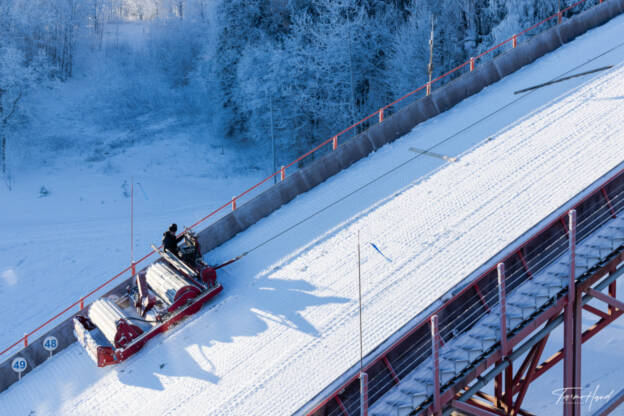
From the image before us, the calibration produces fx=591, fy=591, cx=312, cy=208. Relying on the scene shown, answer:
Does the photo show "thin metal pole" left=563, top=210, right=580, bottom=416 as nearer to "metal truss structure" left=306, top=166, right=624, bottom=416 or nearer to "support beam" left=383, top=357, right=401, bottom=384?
"metal truss structure" left=306, top=166, right=624, bottom=416

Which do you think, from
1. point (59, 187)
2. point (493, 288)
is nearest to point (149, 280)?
point (493, 288)

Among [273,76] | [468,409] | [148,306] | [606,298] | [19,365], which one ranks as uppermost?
[273,76]

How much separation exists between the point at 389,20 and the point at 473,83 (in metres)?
25.1

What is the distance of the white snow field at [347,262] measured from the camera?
33.8 feet

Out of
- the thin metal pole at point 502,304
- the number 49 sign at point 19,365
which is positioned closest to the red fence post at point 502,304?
the thin metal pole at point 502,304

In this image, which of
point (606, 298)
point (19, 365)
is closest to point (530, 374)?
point (606, 298)

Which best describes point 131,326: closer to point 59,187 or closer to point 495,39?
point 59,187

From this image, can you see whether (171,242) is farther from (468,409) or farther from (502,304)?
(502,304)

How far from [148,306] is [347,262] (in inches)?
172

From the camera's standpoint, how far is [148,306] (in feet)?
41.6

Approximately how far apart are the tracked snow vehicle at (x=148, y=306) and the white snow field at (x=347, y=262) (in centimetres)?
28

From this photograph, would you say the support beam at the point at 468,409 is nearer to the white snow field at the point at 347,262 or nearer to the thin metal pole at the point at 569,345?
the white snow field at the point at 347,262

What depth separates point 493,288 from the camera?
1017 centimetres

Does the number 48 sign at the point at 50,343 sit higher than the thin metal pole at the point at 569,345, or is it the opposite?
the number 48 sign at the point at 50,343
